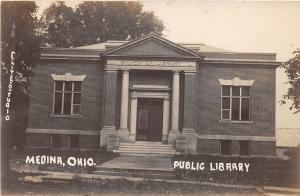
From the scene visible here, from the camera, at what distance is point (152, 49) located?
44.5 feet

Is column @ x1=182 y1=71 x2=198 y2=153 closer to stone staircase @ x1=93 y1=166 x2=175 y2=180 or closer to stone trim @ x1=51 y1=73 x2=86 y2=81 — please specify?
stone trim @ x1=51 y1=73 x2=86 y2=81

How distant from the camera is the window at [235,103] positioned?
546 inches

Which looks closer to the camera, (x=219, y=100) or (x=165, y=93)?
(x=219, y=100)

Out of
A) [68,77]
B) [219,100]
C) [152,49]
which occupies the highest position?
[152,49]

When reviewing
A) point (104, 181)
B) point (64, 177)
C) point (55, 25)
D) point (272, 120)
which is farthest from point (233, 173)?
point (55, 25)

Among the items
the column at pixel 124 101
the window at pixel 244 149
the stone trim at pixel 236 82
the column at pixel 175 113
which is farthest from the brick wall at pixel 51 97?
the window at pixel 244 149

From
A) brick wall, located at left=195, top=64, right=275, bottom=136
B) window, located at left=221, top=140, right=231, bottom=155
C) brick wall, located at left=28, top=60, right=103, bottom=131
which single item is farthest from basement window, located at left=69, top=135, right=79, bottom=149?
window, located at left=221, top=140, right=231, bottom=155

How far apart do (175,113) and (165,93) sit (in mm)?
960

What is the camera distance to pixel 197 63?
14008 millimetres

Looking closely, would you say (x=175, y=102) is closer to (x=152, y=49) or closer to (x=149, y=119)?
(x=149, y=119)

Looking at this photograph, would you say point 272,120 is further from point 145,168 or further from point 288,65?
point 145,168

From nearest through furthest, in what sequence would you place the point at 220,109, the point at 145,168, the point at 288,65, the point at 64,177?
the point at 64,177 < the point at 145,168 < the point at 288,65 < the point at 220,109

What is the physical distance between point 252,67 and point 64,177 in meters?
7.64

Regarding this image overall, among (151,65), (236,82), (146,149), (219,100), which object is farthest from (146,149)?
(236,82)
